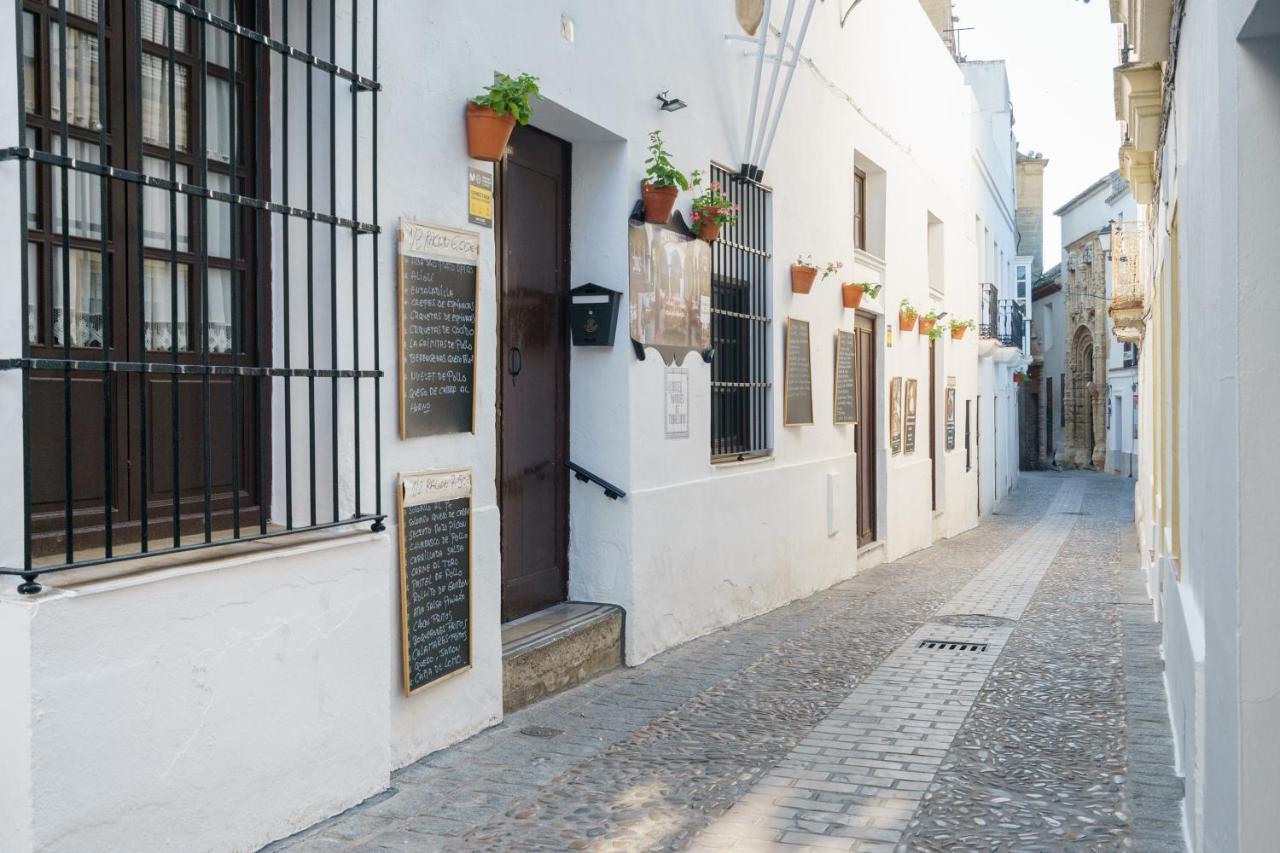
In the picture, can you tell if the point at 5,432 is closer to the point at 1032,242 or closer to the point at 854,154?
the point at 854,154

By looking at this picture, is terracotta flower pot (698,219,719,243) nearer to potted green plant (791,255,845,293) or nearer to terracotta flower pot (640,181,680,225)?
terracotta flower pot (640,181,680,225)

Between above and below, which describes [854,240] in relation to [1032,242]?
below

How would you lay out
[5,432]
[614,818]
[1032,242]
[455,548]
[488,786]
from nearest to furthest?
[5,432]
[614,818]
[488,786]
[455,548]
[1032,242]

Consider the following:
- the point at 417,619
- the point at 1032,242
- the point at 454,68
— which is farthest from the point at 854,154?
the point at 1032,242

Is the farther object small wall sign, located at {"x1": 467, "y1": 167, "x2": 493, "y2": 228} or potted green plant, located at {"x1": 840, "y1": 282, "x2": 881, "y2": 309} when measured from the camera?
potted green plant, located at {"x1": 840, "y1": 282, "x2": 881, "y2": 309}

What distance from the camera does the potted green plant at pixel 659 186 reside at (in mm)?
7160

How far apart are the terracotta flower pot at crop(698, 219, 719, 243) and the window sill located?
3768 mm

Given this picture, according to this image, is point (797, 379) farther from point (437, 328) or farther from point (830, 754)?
point (437, 328)

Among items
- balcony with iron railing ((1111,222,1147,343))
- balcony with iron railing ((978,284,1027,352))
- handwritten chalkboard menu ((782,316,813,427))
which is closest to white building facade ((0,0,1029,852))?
handwritten chalkboard menu ((782,316,813,427))

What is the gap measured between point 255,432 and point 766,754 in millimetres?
2535

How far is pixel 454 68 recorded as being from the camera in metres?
5.45

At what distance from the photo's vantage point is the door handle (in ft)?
21.4

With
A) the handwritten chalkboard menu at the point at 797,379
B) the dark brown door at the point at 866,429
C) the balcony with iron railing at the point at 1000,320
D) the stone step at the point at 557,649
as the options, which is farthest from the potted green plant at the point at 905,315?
the balcony with iron railing at the point at 1000,320

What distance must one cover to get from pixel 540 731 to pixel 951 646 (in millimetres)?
3491
